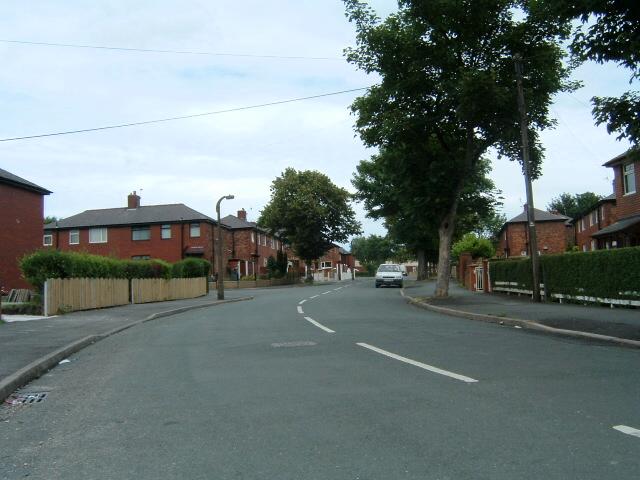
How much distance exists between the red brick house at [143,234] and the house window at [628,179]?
37.0 meters

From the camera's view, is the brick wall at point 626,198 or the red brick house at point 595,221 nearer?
the brick wall at point 626,198

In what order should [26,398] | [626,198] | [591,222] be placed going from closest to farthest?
[26,398]
[626,198]
[591,222]

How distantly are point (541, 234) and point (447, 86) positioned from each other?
131ft

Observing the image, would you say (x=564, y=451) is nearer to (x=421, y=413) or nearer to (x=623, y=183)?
(x=421, y=413)

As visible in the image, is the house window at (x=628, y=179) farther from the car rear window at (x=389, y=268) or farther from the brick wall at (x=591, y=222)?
the car rear window at (x=389, y=268)

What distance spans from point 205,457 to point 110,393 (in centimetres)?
309

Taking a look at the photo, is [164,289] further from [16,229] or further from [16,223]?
[16,223]

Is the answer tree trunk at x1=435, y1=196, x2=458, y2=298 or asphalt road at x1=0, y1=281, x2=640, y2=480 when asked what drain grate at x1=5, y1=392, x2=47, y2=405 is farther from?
tree trunk at x1=435, y1=196, x2=458, y2=298

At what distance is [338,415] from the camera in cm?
559

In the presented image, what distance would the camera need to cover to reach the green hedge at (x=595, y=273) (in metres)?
16.4

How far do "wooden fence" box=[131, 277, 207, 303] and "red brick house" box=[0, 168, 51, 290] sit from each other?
6.53 m

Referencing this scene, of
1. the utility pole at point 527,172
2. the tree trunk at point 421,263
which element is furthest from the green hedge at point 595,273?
the tree trunk at point 421,263

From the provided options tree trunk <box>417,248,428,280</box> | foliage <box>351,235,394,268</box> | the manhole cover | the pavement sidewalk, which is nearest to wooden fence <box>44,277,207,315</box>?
the manhole cover

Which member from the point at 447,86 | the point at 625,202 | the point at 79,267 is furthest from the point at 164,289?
the point at 625,202
